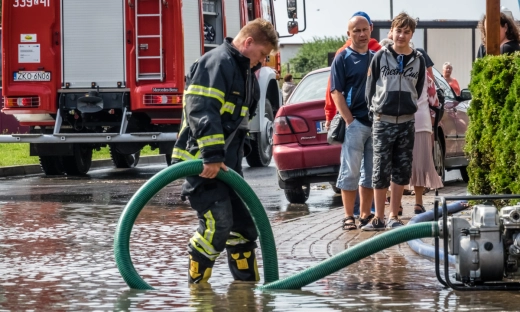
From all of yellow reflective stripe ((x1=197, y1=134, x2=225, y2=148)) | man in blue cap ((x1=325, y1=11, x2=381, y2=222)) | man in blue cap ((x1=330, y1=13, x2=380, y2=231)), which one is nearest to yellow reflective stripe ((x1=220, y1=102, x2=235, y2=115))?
yellow reflective stripe ((x1=197, y1=134, x2=225, y2=148))

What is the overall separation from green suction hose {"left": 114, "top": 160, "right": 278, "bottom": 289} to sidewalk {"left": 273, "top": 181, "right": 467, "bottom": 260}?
1.43 m

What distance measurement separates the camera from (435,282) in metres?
7.38

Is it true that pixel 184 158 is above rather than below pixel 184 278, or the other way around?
above

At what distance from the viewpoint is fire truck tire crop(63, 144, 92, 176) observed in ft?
65.8

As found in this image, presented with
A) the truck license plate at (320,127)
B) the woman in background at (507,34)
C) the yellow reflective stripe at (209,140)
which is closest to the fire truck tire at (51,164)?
the truck license plate at (320,127)

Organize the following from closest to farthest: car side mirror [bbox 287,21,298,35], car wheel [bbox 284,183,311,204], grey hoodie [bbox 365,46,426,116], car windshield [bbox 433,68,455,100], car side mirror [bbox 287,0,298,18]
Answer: grey hoodie [bbox 365,46,426,116], car wheel [bbox 284,183,311,204], car windshield [bbox 433,68,455,100], car side mirror [bbox 287,0,298,18], car side mirror [bbox 287,21,298,35]

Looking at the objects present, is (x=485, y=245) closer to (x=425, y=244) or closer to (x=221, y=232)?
(x=221, y=232)

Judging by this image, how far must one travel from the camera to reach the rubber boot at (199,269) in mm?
7277

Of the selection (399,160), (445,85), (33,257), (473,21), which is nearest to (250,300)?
(33,257)

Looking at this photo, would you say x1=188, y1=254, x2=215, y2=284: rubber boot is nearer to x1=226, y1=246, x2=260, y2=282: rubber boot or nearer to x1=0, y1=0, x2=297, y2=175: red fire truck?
x1=226, y1=246, x2=260, y2=282: rubber boot

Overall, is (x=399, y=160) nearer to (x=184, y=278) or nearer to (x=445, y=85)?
(x=184, y=278)

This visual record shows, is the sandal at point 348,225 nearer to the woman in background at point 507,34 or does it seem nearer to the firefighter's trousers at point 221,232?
the woman in background at point 507,34

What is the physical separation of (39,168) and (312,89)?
956 cm

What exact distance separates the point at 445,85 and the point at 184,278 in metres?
8.31
